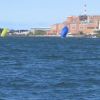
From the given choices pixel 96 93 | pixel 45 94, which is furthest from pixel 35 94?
pixel 96 93

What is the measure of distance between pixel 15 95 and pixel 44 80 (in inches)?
266

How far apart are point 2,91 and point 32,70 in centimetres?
1271

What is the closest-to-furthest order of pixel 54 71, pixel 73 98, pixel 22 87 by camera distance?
pixel 73 98 → pixel 22 87 → pixel 54 71

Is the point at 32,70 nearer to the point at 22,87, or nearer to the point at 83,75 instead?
the point at 83,75

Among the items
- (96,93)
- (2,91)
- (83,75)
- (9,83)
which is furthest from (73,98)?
(83,75)

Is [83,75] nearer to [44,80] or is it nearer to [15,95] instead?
[44,80]

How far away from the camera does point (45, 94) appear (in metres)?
30.3

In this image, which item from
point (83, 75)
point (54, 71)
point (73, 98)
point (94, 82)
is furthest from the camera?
point (54, 71)

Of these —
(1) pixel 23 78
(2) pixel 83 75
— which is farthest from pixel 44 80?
(2) pixel 83 75

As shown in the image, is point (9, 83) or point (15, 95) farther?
point (9, 83)

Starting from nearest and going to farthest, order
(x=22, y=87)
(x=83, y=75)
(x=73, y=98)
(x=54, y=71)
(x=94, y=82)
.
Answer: (x=73, y=98), (x=22, y=87), (x=94, y=82), (x=83, y=75), (x=54, y=71)

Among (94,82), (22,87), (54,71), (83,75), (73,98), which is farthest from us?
(54,71)

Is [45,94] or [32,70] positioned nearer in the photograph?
[45,94]

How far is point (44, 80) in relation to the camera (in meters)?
36.4
